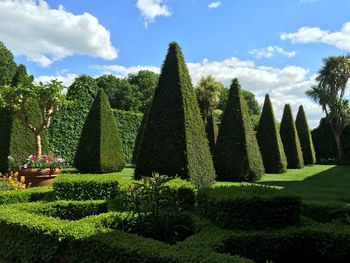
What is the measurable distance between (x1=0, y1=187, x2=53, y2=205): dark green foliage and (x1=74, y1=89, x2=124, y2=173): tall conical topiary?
7845 mm

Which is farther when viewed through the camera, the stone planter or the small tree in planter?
the small tree in planter

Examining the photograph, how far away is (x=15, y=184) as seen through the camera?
33.1ft

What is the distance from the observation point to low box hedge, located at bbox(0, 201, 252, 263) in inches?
152

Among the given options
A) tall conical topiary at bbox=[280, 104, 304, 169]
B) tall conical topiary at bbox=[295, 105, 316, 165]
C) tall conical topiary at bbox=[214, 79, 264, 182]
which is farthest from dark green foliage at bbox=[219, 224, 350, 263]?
tall conical topiary at bbox=[295, 105, 316, 165]

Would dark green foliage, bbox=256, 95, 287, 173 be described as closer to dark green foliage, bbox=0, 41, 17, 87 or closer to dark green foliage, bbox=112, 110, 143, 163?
dark green foliage, bbox=112, 110, 143, 163

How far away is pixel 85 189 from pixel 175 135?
304 cm

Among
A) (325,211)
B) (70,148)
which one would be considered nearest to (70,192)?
(325,211)

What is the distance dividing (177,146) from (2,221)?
5215 mm

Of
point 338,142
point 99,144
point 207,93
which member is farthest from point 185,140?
point 207,93

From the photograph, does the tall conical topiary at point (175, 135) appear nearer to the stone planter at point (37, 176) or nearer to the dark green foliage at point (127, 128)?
the stone planter at point (37, 176)

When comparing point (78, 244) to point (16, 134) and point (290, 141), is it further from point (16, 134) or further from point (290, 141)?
point (290, 141)

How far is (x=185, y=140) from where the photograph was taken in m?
10.1

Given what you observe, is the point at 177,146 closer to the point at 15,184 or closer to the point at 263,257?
the point at 15,184

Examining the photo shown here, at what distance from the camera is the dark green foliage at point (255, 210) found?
5.41 metres
